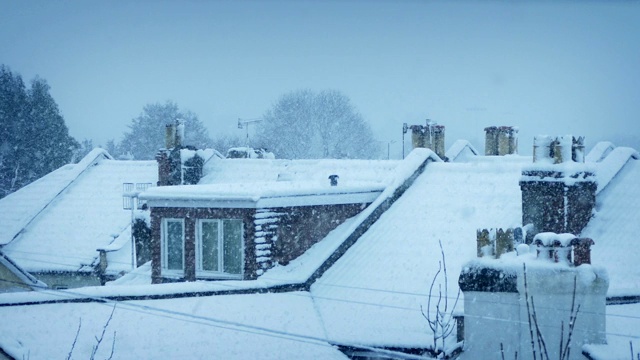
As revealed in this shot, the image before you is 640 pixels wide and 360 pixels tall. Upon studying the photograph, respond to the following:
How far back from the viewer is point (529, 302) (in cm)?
974

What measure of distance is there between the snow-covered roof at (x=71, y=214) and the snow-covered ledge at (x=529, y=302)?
52.8 feet

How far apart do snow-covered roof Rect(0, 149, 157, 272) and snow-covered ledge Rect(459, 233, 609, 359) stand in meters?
16.1

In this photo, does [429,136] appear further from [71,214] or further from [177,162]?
[71,214]

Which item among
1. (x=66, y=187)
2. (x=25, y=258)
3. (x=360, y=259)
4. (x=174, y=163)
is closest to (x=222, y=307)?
(x=360, y=259)

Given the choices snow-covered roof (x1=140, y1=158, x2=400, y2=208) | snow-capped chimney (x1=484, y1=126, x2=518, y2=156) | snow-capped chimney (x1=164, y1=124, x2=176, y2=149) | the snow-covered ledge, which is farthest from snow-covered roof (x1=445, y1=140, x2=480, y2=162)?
the snow-covered ledge

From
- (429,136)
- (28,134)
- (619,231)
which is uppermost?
(28,134)

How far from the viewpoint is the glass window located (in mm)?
15328

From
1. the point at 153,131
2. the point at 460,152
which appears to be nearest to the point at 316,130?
the point at 153,131

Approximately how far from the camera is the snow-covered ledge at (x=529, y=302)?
9.55 meters

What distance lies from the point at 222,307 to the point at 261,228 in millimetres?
2339

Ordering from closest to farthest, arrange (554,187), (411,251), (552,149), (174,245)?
(554,187) < (552,149) < (411,251) < (174,245)

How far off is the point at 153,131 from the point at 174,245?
169 feet

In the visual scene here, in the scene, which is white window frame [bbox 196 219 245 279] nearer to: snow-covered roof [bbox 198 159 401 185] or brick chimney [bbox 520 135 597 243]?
snow-covered roof [bbox 198 159 401 185]

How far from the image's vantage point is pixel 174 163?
23359 millimetres
